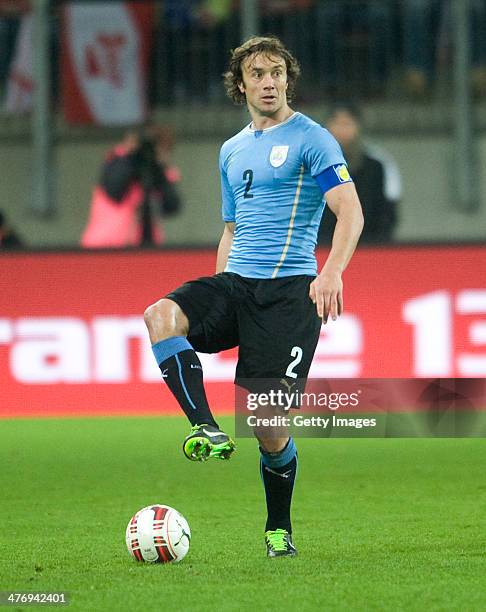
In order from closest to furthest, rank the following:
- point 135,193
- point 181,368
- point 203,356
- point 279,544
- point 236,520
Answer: point 181,368 < point 279,544 < point 236,520 < point 203,356 < point 135,193

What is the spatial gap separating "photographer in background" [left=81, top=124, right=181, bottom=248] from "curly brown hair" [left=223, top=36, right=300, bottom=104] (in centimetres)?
596

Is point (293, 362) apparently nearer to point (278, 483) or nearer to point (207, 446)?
point (278, 483)

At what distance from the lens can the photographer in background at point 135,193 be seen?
37.5 feet

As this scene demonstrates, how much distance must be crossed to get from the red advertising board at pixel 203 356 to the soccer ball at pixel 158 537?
453 centimetres

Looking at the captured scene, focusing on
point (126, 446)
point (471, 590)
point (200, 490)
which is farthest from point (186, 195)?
point (471, 590)

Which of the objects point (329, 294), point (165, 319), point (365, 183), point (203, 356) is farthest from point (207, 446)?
point (365, 183)

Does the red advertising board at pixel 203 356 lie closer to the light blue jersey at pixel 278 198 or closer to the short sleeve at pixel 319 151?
the light blue jersey at pixel 278 198

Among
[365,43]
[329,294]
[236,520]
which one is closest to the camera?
[329,294]

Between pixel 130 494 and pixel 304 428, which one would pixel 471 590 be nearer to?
pixel 304 428

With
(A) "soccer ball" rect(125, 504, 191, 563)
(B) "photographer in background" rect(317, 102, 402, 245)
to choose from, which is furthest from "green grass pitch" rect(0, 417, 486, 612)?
(B) "photographer in background" rect(317, 102, 402, 245)

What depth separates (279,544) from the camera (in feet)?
16.8

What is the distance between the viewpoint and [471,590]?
445cm

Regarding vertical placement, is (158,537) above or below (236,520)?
above

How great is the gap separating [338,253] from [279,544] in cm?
107
